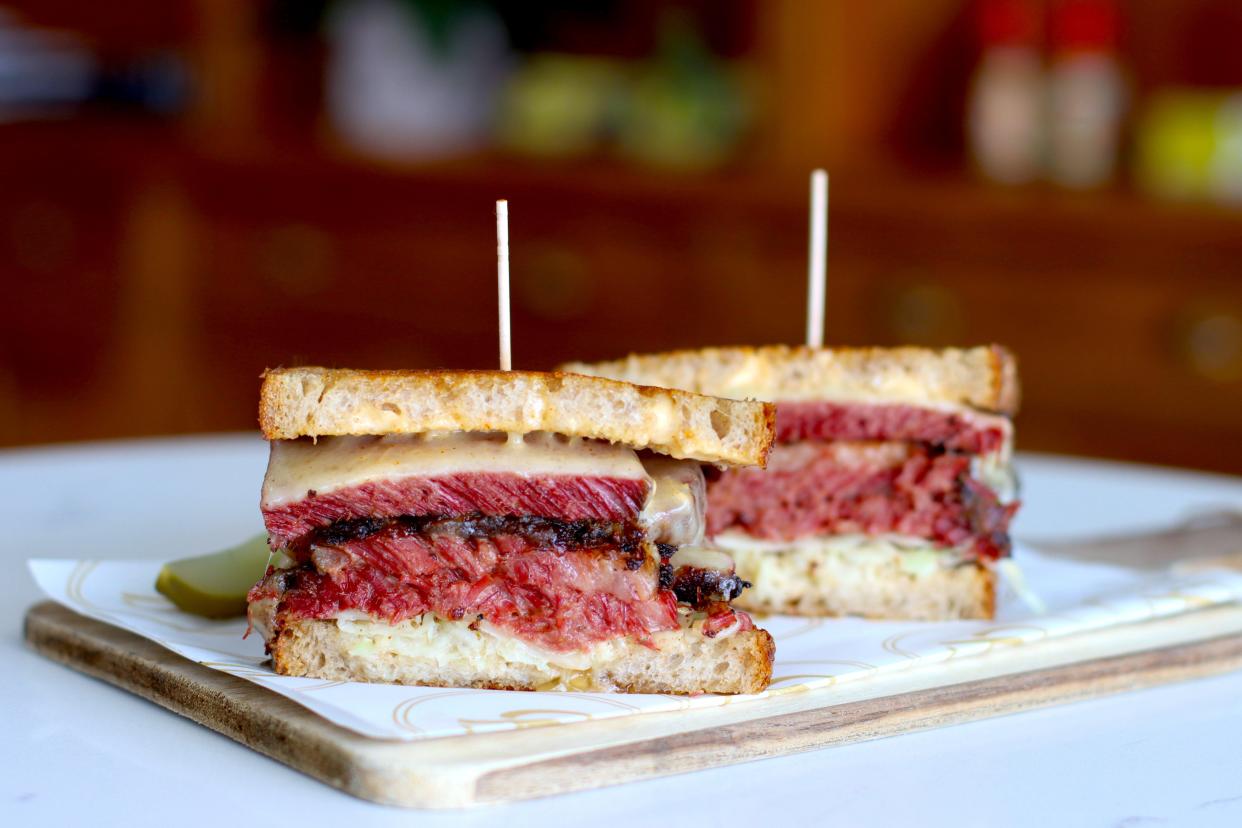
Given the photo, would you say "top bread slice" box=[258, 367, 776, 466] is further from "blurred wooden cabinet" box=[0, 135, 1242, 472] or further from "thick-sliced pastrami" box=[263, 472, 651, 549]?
"blurred wooden cabinet" box=[0, 135, 1242, 472]

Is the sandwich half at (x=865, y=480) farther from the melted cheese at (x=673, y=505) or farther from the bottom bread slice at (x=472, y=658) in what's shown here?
the bottom bread slice at (x=472, y=658)

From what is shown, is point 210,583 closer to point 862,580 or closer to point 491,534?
point 491,534

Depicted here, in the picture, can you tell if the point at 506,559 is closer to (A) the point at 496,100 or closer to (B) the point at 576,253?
(B) the point at 576,253

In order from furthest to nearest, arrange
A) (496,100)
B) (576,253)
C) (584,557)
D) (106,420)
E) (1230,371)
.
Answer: (106,420) < (496,100) < (576,253) < (1230,371) < (584,557)

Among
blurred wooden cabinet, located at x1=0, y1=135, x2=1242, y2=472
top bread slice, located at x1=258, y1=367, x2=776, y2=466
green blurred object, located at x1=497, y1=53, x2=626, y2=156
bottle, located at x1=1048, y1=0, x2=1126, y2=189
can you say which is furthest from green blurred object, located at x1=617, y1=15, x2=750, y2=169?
top bread slice, located at x1=258, y1=367, x2=776, y2=466

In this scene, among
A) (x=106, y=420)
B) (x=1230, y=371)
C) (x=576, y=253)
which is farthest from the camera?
Result: (x=106, y=420)

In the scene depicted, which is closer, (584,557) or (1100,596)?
(584,557)

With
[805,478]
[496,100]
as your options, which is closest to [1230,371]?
[805,478]

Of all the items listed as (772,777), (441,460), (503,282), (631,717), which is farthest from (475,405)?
(772,777)
